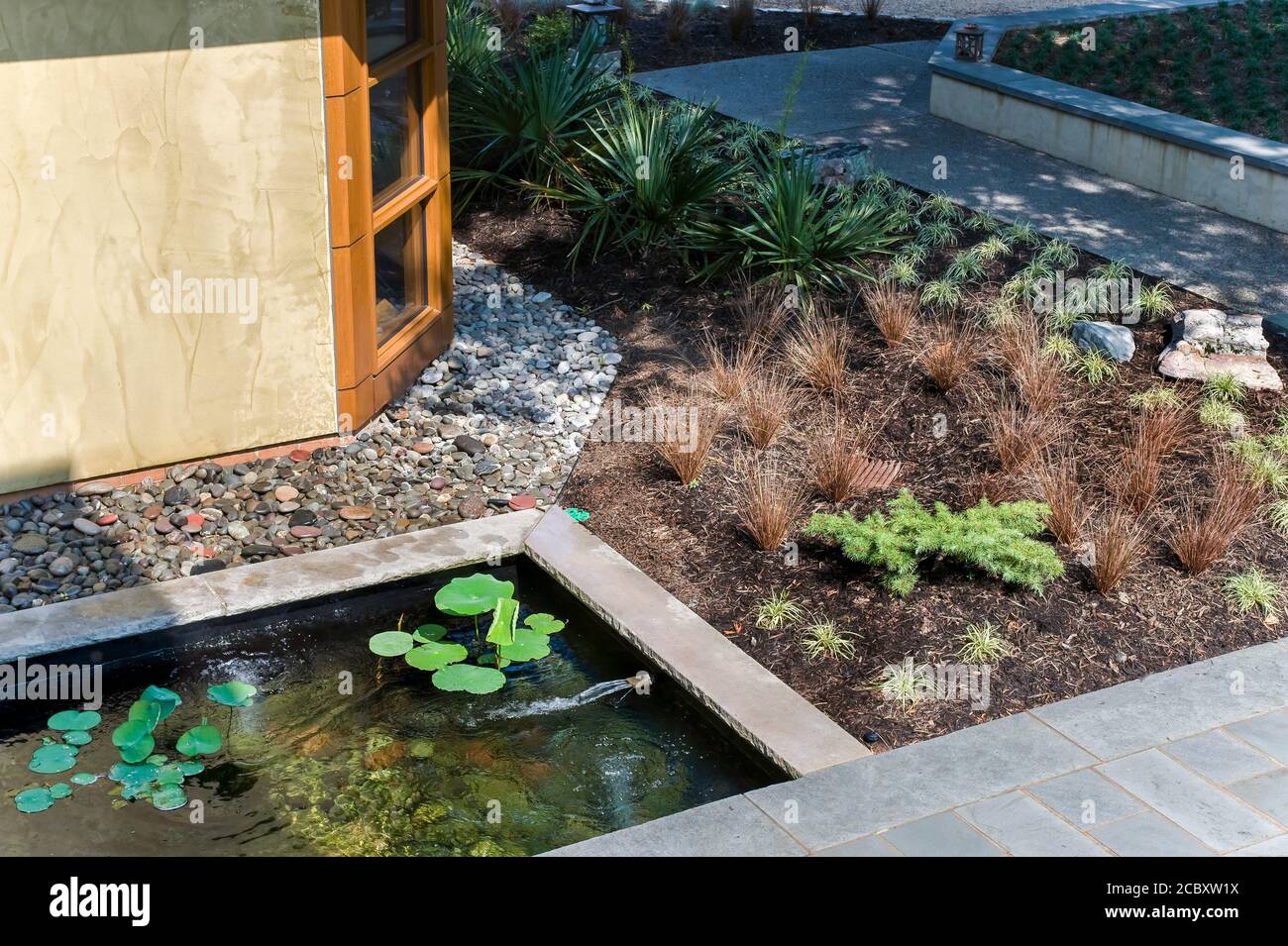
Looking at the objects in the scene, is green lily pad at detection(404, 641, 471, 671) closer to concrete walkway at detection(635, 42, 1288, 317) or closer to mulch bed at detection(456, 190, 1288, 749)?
mulch bed at detection(456, 190, 1288, 749)

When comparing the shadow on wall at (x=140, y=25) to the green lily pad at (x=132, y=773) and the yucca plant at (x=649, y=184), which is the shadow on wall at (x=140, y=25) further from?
the yucca plant at (x=649, y=184)

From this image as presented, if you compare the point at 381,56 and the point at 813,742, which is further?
the point at 381,56

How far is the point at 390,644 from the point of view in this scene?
17.4 ft

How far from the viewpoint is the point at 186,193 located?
5719 mm

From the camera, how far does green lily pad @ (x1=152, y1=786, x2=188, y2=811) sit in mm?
4438

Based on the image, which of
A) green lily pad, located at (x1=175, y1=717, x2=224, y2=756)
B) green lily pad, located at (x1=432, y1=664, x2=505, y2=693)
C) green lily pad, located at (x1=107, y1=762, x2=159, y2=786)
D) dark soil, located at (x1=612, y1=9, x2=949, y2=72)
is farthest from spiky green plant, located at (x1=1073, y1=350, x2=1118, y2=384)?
dark soil, located at (x1=612, y1=9, x2=949, y2=72)

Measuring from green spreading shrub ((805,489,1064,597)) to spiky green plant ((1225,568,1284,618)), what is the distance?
66cm

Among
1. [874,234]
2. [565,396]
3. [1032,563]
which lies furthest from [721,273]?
[1032,563]

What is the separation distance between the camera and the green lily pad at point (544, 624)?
5434 millimetres

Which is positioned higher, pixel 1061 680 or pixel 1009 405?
pixel 1009 405

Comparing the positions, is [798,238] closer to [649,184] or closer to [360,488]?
[649,184]
